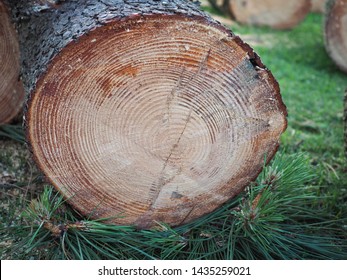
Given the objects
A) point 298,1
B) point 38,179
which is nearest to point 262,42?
point 298,1

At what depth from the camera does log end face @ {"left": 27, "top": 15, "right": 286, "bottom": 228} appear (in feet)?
5.96

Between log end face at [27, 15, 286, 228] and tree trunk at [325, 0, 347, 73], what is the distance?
2.94 metres

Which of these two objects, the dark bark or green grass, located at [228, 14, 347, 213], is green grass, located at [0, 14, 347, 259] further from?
the dark bark

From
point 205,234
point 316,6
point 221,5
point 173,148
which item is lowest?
point 205,234

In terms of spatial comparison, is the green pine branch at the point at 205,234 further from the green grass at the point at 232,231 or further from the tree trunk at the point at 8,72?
the tree trunk at the point at 8,72

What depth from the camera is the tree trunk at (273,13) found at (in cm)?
622

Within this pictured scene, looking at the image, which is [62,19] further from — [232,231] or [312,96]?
[312,96]

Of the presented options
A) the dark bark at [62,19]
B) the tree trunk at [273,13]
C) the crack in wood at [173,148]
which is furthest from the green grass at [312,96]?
the dark bark at [62,19]

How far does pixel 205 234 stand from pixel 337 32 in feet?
10.4

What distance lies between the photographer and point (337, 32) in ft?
15.4

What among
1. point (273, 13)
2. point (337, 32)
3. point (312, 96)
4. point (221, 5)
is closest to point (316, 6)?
point (273, 13)

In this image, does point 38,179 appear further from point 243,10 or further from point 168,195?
point 243,10

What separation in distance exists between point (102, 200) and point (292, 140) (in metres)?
1.57
